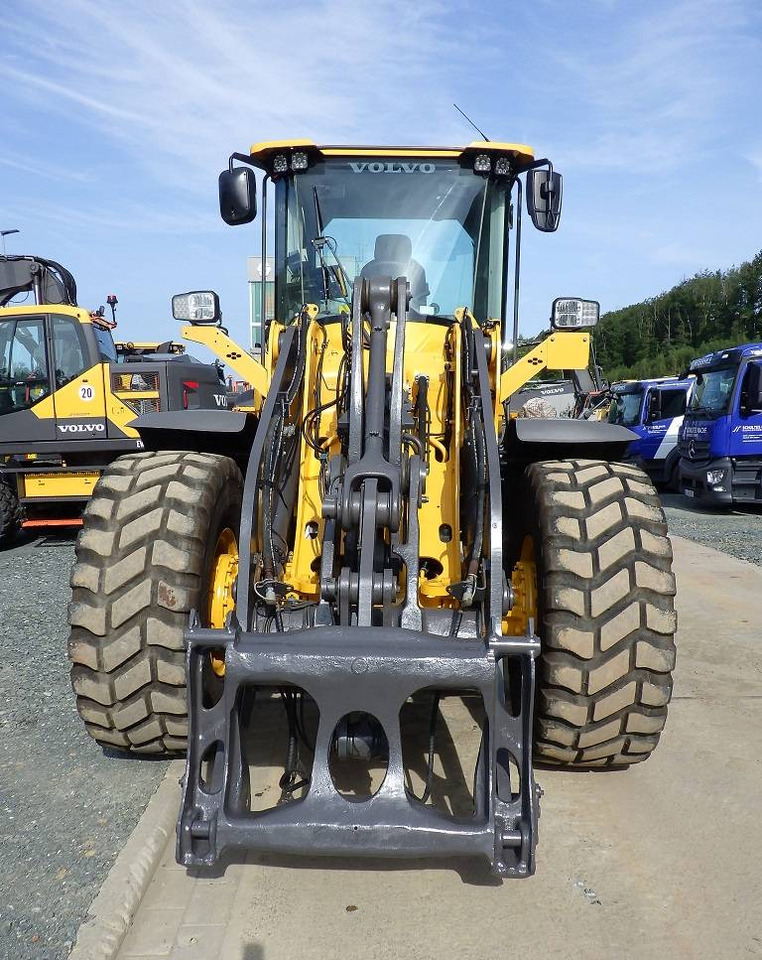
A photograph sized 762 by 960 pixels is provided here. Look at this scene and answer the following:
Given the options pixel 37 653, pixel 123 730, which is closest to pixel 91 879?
pixel 123 730

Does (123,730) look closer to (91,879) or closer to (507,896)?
(91,879)

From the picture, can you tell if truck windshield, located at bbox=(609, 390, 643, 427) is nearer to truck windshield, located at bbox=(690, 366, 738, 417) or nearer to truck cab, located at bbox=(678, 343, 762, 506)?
truck windshield, located at bbox=(690, 366, 738, 417)

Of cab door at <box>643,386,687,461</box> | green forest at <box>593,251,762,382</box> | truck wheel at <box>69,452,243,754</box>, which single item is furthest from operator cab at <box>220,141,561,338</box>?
green forest at <box>593,251,762,382</box>

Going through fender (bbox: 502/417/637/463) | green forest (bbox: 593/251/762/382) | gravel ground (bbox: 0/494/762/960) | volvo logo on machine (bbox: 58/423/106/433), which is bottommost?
gravel ground (bbox: 0/494/762/960)

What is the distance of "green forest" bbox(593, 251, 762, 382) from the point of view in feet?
198

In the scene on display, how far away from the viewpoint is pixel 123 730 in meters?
3.12

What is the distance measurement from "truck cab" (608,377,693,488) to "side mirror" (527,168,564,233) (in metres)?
12.7

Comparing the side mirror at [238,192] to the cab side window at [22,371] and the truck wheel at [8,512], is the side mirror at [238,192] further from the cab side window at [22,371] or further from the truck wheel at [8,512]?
the truck wheel at [8,512]

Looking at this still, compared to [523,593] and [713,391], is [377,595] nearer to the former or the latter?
[523,593]

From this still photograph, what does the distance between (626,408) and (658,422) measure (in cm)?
235

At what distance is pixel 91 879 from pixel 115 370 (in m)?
8.07

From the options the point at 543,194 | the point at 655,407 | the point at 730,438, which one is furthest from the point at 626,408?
the point at 543,194

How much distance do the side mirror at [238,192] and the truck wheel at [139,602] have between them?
177cm

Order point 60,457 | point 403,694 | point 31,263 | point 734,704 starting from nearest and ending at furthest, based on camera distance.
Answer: point 403,694, point 734,704, point 60,457, point 31,263
